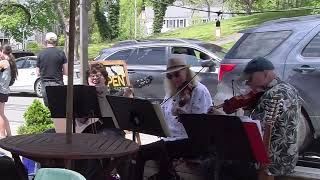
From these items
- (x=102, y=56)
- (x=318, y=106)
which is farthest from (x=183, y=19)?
(x=318, y=106)

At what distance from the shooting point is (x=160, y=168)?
4414mm

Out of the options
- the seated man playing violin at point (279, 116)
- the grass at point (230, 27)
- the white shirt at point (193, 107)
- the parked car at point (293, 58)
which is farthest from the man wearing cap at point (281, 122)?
the grass at point (230, 27)

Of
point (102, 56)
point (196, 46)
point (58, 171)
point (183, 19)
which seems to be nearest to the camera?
point (58, 171)

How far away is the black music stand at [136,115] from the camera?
385cm

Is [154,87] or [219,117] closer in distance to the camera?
[219,117]

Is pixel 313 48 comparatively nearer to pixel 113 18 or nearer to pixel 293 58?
pixel 293 58

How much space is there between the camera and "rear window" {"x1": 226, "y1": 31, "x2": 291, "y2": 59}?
633 centimetres

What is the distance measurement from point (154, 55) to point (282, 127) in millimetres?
8296

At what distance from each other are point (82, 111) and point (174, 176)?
102 centimetres

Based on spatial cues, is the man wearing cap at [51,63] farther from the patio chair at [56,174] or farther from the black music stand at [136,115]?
the patio chair at [56,174]

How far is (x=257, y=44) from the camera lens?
21.4 ft

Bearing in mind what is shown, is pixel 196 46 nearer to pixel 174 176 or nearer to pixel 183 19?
pixel 174 176

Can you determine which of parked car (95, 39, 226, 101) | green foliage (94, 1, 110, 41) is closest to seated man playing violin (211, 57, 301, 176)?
parked car (95, 39, 226, 101)

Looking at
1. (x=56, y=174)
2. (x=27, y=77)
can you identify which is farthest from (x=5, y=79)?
(x=27, y=77)
